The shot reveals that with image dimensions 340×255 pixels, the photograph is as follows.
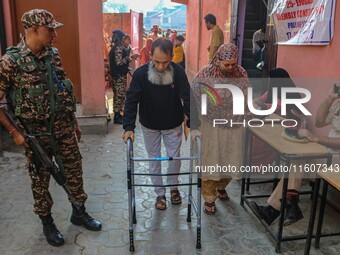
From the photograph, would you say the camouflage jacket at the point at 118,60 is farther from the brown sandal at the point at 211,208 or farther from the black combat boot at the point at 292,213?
the black combat boot at the point at 292,213

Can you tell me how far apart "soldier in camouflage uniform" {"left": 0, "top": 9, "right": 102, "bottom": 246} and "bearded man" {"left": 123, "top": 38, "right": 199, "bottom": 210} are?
50 centimetres

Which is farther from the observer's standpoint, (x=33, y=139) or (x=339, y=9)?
(x=339, y=9)

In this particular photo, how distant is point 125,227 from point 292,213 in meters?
1.53

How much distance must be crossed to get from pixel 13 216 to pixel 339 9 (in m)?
3.84

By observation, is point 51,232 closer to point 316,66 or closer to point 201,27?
point 316,66

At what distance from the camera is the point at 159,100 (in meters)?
3.12

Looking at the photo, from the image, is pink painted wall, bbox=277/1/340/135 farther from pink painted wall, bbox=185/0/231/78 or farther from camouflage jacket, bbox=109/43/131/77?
pink painted wall, bbox=185/0/231/78

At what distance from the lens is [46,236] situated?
2959 mm

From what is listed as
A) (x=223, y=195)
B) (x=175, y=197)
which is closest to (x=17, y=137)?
(x=175, y=197)

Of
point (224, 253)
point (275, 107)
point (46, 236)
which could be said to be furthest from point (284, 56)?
point (46, 236)

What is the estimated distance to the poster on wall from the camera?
368 cm

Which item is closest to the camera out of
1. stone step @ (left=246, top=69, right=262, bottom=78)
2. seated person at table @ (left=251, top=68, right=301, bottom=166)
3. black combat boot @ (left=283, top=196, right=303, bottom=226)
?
black combat boot @ (left=283, top=196, right=303, bottom=226)

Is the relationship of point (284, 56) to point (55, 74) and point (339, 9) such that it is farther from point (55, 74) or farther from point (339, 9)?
point (55, 74)

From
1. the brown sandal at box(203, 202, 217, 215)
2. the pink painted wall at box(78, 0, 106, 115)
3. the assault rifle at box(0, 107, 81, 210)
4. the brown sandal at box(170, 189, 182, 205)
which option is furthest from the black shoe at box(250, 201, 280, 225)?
the pink painted wall at box(78, 0, 106, 115)
